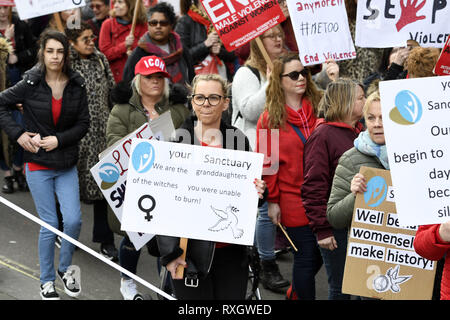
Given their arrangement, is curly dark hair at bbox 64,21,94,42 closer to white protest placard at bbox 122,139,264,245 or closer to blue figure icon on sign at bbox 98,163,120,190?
blue figure icon on sign at bbox 98,163,120,190

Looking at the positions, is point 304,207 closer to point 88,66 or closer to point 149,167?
point 149,167

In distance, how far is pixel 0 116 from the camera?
6.42 m

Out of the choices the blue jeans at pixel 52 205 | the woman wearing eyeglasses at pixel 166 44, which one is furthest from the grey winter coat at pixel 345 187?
the woman wearing eyeglasses at pixel 166 44

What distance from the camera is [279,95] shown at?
20.0ft

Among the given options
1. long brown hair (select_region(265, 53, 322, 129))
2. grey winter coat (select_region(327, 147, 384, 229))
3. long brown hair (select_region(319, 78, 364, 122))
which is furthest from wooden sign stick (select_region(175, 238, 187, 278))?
long brown hair (select_region(265, 53, 322, 129))

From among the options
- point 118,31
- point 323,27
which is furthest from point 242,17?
point 118,31

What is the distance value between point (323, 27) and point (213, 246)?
2.61 metres

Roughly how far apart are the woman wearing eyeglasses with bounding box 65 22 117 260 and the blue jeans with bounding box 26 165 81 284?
0.89 metres

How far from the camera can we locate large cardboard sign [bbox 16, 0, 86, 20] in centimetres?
796

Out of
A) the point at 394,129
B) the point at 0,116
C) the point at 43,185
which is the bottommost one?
the point at 43,185

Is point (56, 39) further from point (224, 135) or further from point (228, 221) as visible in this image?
point (228, 221)

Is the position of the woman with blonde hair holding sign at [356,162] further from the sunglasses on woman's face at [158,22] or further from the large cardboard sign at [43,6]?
the large cardboard sign at [43,6]

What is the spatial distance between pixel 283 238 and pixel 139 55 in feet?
7.43
